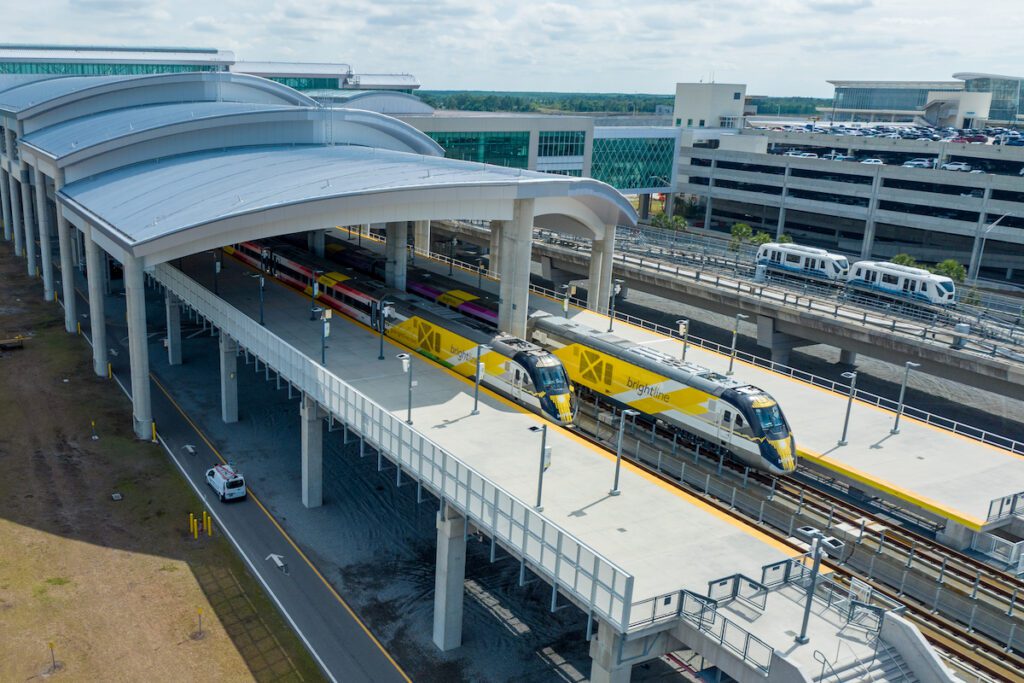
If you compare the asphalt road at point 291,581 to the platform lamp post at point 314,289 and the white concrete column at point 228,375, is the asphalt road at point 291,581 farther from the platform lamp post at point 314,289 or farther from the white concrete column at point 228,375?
the platform lamp post at point 314,289

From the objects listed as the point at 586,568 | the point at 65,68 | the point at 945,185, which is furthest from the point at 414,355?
the point at 65,68

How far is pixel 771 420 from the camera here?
36969mm

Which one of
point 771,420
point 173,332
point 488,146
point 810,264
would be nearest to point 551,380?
point 771,420

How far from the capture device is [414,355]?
44.2 meters

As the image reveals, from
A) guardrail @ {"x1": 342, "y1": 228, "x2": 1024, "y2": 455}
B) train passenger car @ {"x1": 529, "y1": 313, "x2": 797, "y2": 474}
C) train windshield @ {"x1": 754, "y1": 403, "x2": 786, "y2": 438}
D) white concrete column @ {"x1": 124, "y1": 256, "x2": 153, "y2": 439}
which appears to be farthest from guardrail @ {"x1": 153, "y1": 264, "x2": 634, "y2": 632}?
guardrail @ {"x1": 342, "y1": 228, "x2": 1024, "y2": 455}

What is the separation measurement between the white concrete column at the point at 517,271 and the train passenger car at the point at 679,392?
2.42m

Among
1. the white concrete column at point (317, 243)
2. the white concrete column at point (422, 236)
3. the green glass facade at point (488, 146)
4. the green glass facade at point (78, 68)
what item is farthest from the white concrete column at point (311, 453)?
the green glass facade at point (78, 68)

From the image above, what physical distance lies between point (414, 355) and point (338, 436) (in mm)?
6427

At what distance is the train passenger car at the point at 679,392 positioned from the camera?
36875 mm

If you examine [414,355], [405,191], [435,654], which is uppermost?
[405,191]

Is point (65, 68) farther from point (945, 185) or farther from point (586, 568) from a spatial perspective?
point (586, 568)

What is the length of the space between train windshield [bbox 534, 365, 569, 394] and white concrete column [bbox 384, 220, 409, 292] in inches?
686

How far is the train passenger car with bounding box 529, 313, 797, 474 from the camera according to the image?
121 ft

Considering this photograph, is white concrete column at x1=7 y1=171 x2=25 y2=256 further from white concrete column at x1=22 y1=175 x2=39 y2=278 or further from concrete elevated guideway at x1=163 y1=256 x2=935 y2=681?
concrete elevated guideway at x1=163 y1=256 x2=935 y2=681
